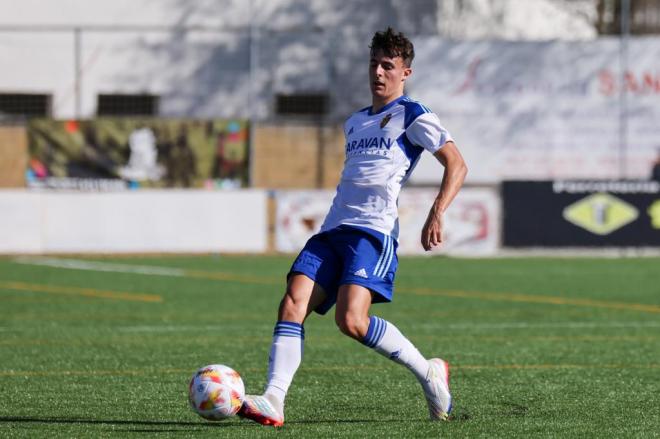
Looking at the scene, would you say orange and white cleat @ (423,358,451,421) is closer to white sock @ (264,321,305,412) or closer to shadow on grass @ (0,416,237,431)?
white sock @ (264,321,305,412)

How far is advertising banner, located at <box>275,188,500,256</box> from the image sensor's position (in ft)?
81.3

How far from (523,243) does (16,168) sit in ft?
Result: 32.2

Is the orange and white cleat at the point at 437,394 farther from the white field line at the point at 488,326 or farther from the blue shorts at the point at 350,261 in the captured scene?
the white field line at the point at 488,326

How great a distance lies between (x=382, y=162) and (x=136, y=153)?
20.5m

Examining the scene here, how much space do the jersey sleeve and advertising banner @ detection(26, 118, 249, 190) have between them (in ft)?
66.2

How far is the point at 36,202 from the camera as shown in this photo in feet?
82.3

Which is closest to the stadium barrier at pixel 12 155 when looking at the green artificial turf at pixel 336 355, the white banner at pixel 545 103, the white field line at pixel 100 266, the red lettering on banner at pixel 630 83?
the white field line at pixel 100 266

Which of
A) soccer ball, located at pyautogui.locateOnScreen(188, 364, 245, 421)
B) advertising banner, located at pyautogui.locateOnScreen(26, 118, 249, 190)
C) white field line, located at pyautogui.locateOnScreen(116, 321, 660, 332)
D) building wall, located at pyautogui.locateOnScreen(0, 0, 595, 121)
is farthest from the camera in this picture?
building wall, located at pyautogui.locateOnScreen(0, 0, 595, 121)

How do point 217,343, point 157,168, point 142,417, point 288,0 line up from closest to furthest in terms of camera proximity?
1. point 142,417
2. point 217,343
3. point 157,168
4. point 288,0

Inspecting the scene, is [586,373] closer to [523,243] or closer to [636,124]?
[523,243]

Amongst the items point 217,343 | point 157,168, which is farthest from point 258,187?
point 217,343

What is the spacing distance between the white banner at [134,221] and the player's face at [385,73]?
1787 centimetres

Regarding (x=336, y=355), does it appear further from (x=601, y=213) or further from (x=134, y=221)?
(x=601, y=213)

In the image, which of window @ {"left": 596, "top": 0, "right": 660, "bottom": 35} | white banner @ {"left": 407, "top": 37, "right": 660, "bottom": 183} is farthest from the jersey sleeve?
window @ {"left": 596, "top": 0, "right": 660, "bottom": 35}
